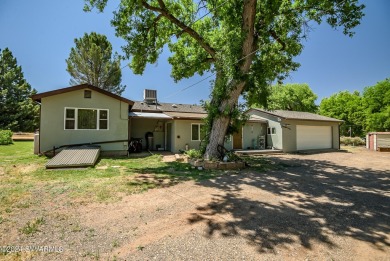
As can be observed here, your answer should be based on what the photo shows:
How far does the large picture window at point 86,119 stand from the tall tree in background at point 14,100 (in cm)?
1755

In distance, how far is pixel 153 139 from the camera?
16469 mm

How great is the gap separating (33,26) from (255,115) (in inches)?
718

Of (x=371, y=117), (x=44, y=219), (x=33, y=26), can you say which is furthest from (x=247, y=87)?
(x=371, y=117)

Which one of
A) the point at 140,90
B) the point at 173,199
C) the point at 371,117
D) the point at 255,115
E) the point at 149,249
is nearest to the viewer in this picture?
the point at 149,249

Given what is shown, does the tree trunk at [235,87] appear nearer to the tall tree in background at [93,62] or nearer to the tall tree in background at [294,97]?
the tall tree in background at [93,62]

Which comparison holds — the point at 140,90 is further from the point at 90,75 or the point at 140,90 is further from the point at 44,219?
the point at 44,219

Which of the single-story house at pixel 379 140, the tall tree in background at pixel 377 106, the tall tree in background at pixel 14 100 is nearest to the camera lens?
the single-story house at pixel 379 140

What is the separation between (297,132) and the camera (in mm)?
17859

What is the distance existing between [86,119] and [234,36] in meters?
9.34

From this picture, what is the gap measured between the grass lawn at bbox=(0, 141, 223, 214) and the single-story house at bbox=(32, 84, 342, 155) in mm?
2985

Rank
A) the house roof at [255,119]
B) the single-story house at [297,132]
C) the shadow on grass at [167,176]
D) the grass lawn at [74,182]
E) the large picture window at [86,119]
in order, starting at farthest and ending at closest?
the house roof at [255,119] < the single-story house at [297,132] < the large picture window at [86,119] < the shadow on grass at [167,176] < the grass lawn at [74,182]

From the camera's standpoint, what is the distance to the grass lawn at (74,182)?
4.85m

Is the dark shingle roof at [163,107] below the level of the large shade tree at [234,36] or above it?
below

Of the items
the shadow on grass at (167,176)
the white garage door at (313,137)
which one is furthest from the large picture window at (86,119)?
the white garage door at (313,137)
